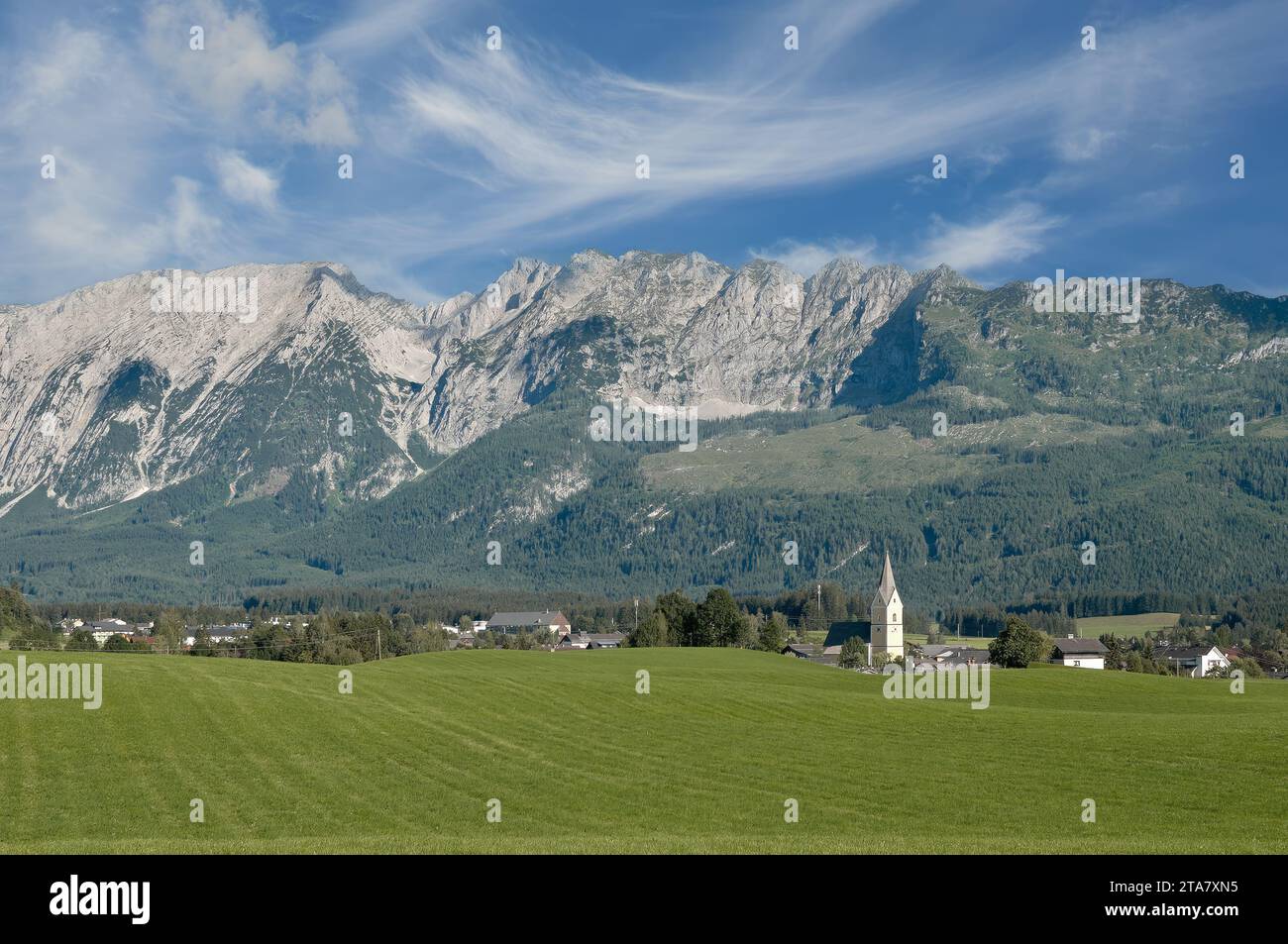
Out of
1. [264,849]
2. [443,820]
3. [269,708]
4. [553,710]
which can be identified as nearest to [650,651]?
[553,710]

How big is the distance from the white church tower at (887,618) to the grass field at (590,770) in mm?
112843

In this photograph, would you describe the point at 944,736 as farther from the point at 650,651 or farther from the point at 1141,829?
the point at 650,651

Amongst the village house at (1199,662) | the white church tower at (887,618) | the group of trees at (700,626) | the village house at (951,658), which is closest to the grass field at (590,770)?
the group of trees at (700,626)

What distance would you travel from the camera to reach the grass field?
32531 mm

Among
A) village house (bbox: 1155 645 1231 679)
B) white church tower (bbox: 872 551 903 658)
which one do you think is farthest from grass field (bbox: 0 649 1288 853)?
village house (bbox: 1155 645 1231 679)

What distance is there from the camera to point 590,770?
4697cm

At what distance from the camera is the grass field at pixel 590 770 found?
32531mm

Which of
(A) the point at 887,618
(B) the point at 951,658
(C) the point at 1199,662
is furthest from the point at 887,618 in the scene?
(C) the point at 1199,662

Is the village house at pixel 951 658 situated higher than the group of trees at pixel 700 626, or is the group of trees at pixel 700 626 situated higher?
the group of trees at pixel 700 626

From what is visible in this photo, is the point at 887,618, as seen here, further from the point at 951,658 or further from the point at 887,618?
the point at 951,658

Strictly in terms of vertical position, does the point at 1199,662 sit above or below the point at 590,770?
below

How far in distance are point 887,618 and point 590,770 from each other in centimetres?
15182

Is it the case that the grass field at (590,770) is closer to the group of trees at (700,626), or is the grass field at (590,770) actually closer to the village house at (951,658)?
the group of trees at (700,626)

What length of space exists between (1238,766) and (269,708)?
4128cm
